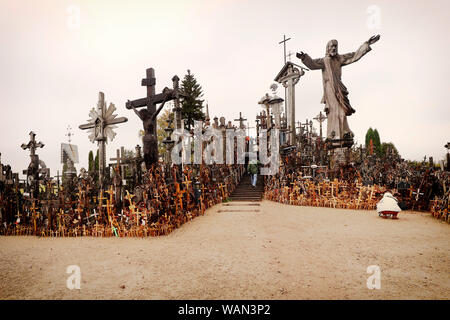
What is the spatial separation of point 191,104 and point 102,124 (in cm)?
2087

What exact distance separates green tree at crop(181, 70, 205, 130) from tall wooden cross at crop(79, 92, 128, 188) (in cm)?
1960

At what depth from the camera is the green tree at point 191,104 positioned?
99.1ft

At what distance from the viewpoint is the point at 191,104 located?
30266mm

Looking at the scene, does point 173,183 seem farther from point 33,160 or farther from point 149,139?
point 33,160

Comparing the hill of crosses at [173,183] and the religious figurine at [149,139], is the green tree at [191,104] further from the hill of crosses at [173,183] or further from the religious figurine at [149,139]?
the religious figurine at [149,139]

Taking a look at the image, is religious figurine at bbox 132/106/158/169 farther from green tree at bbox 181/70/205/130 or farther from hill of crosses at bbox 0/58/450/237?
green tree at bbox 181/70/205/130

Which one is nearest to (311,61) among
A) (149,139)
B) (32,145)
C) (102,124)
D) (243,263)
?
(149,139)

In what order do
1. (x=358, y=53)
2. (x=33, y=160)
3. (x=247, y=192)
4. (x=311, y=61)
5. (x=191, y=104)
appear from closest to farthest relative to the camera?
(x=33, y=160), (x=358, y=53), (x=311, y=61), (x=247, y=192), (x=191, y=104)

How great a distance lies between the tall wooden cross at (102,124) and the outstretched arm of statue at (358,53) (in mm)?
11938

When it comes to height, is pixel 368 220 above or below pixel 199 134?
below
